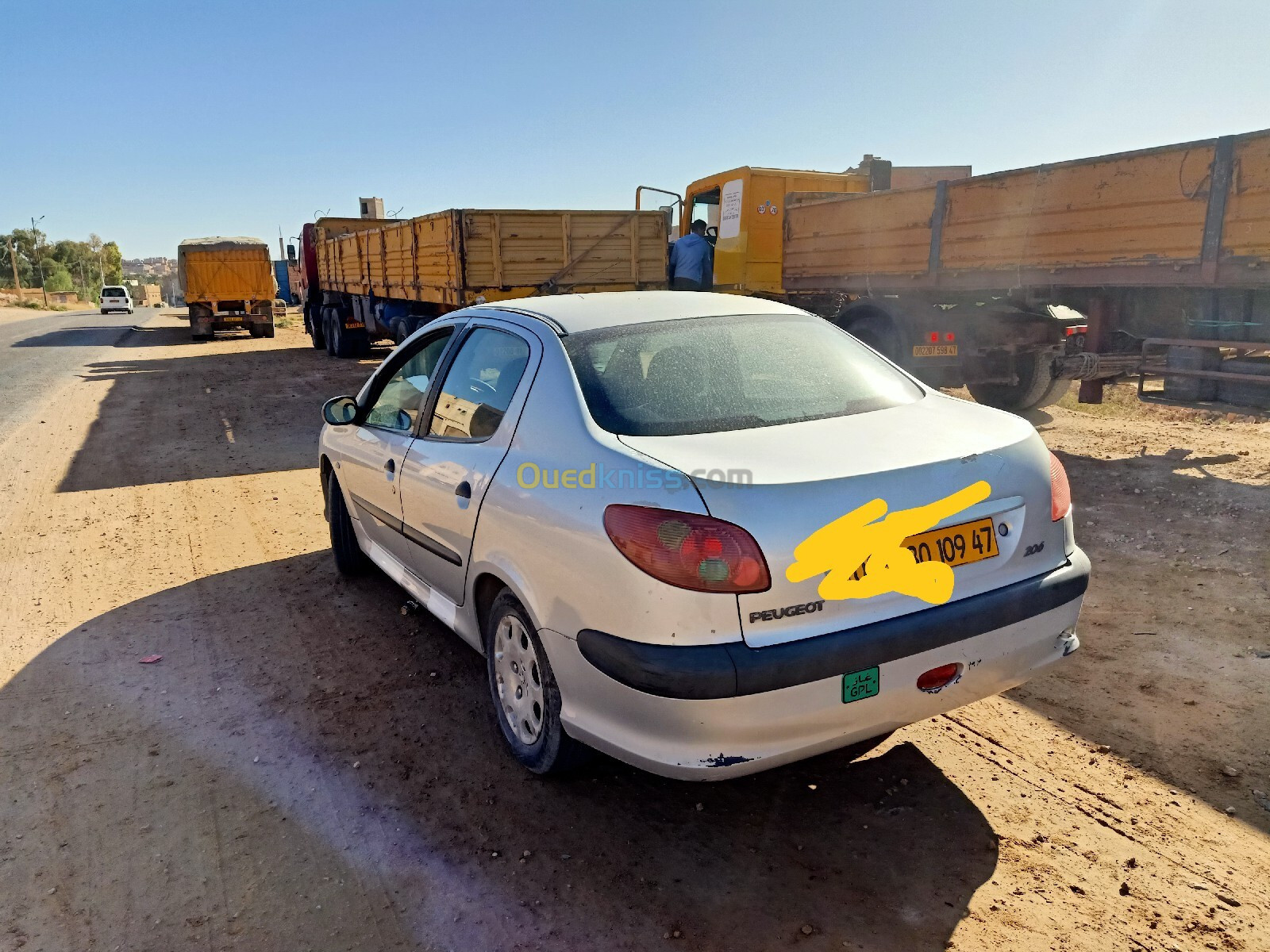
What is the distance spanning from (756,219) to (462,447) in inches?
359

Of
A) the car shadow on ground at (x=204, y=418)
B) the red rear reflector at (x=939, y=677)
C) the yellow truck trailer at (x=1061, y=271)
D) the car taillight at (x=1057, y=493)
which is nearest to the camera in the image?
the red rear reflector at (x=939, y=677)

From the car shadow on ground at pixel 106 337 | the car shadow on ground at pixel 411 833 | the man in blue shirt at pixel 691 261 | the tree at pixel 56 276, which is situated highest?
the tree at pixel 56 276

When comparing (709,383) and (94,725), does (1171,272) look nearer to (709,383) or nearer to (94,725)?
(709,383)

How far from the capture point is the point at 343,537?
4922 mm

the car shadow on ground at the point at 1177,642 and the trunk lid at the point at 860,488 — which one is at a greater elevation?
the trunk lid at the point at 860,488

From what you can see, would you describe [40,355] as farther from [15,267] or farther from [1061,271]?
[15,267]

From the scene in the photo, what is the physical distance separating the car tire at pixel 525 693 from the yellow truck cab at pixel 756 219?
8960mm

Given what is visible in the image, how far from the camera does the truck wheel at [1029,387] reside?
8938 millimetres

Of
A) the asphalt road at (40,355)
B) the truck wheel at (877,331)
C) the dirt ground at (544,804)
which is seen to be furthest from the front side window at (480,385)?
the asphalt road at (40,355)

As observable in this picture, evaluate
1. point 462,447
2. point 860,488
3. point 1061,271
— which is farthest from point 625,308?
point 1061,271

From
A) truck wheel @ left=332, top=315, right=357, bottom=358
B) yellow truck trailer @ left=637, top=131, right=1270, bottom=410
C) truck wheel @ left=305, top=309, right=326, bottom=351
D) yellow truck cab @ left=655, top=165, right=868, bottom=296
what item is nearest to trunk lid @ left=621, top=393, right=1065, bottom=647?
yellow truck trailer @ left=637, top=131, right=1270, bottom=410

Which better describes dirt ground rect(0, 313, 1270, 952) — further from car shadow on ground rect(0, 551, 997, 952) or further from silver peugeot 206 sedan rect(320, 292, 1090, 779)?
silver peugeot 206 sedan rect(320, 292, 1090, 779)

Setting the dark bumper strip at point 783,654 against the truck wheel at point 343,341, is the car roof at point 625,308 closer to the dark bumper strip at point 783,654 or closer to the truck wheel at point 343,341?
the dark bumper strip at point 783,654

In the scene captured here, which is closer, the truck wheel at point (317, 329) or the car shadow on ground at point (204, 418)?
the car shadow on ground at point (204, 418)
